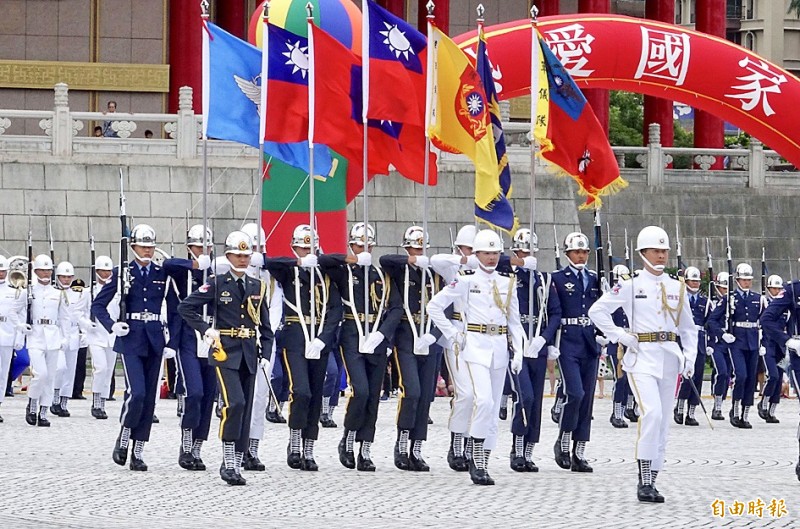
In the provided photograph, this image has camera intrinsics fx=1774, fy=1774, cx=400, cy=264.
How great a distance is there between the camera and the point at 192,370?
13.3m

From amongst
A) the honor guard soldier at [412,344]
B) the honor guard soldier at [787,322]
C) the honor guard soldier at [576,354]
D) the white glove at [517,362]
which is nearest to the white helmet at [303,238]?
the honor guard soldier at [412,344]

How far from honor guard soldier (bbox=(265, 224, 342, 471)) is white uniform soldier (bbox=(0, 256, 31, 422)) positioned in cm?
614

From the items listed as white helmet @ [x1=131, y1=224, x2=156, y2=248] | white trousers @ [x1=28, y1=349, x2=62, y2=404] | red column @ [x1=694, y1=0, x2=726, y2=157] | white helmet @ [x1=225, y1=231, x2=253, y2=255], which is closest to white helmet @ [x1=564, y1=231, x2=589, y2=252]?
white helmet @ [x1=225, y1=231, x2=253, y2=255]

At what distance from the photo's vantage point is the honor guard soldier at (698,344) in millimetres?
19547

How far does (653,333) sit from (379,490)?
7.13ft

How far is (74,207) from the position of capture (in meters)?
27.6

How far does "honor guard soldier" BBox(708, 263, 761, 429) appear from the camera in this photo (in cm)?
1984

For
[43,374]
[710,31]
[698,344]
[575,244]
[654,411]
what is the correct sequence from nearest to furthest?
1. [654,411]
2. [575,244]
3. [43,374]
4. [698,344]
5. [710,31]

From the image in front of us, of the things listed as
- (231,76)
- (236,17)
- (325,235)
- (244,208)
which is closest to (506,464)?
(231,76)

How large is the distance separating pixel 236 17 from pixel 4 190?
964cm

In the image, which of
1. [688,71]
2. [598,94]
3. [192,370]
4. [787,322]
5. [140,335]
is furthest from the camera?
[598,94]

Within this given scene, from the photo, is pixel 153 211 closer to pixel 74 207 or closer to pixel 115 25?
pixel 74 207

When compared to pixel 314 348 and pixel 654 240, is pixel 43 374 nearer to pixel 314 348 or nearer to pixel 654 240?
pixel 314 348

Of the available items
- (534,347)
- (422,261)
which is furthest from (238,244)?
(534,347)
